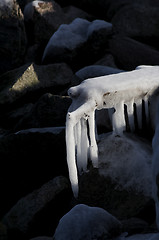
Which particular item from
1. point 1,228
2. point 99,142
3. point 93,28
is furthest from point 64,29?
point 1,228

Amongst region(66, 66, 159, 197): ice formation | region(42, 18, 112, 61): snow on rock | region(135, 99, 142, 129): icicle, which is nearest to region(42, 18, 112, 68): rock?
region(42, 18, 112, 61): snow on rock

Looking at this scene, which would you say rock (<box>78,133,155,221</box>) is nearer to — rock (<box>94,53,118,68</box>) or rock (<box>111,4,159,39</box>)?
rock (<box>94,53,118,68</box>)

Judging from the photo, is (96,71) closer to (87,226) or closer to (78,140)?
(78,140)

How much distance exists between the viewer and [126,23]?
550cm

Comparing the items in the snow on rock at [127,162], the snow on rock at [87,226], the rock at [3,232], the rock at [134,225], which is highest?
the snow on rock at [127,162]

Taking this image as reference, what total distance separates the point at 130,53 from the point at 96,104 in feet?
8.29

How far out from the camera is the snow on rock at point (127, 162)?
8.63ft

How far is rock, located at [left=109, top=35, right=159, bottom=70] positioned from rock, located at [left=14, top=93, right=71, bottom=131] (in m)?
A: 1.37

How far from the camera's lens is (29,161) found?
3.39 m

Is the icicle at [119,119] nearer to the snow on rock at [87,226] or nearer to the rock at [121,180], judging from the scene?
the rock at [121,180]

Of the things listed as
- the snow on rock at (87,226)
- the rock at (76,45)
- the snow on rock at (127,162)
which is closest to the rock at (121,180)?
the snow on rock at (127,162)

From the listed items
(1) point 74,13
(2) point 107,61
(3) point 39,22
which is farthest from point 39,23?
(2) point 107,61

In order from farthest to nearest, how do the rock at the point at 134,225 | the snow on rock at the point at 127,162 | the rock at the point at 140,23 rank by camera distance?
the rock at the point at 140,23, the snow on rock at the point at 127,162, the rock at the point at 134,225

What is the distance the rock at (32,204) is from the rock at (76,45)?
2438mm
